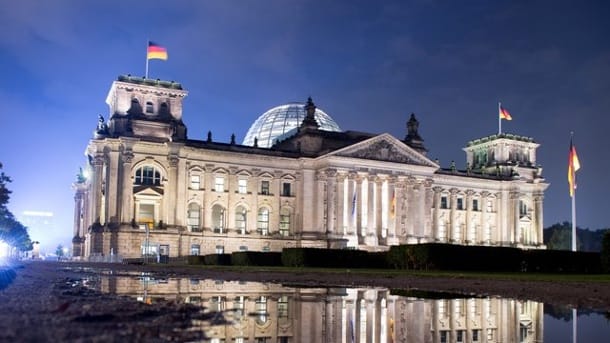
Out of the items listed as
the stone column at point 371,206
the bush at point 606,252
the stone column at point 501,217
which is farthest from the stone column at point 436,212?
the bush at point 606,252

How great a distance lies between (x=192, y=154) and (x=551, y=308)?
7111 centimetres

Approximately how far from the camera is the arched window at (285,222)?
8525 cm

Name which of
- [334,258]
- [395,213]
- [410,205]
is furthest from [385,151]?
[334,258]

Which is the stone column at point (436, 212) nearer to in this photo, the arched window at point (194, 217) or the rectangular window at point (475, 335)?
the arched window at point (194, 217)

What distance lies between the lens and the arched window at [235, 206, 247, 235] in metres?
82.3

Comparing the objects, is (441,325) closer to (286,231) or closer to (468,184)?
(286,231)

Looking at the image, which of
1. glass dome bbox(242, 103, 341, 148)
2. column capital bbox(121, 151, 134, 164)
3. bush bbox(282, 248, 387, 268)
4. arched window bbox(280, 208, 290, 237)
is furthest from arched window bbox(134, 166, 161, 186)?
bush bbox(282, 248, 387, 268)

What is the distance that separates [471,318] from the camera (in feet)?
32.6

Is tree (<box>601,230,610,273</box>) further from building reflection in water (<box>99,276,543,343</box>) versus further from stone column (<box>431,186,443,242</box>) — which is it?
stone column (<box>431,186,443,242</box>)

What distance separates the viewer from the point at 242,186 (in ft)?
274

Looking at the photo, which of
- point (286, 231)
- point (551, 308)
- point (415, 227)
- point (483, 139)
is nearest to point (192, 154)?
point (286, 231)

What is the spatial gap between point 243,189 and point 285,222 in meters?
7.13

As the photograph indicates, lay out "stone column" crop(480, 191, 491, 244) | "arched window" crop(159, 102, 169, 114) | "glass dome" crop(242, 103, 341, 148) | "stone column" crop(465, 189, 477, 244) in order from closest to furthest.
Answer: "arched window" crop(159, 102, 169, 114), "stone column" crop(465, 189, 477, 244), "stone column" crop(480, 191, 491, 244), "glass dome" crop(242, 103, 341, 148)

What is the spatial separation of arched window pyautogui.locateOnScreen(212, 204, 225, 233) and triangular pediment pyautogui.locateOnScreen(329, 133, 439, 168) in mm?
16173
